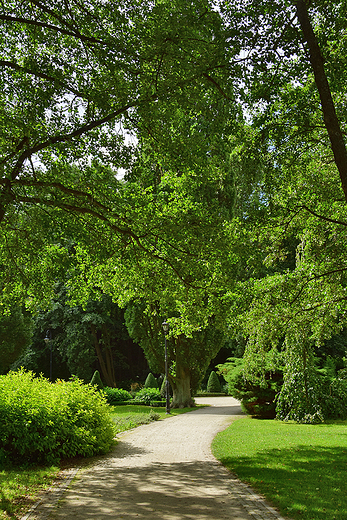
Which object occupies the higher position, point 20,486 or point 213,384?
point 213,384

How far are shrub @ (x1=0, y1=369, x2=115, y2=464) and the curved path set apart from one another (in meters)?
0.60

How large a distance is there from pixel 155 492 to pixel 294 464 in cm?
311

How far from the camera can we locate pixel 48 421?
882cm

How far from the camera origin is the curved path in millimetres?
5535

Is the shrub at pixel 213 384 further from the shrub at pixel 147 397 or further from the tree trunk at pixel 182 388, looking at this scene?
the tree trunk at pixel 182 388

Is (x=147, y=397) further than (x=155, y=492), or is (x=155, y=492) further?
(x=147, y=397)

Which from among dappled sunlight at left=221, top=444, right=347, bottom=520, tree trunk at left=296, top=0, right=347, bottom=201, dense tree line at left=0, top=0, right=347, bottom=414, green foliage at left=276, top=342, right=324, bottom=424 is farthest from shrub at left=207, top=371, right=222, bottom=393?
tree trunk at left=296, top=0, right=347, bottom=201

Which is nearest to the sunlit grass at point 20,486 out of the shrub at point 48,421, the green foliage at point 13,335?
the shrub at point 48,421

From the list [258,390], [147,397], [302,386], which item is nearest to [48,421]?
[302,386]

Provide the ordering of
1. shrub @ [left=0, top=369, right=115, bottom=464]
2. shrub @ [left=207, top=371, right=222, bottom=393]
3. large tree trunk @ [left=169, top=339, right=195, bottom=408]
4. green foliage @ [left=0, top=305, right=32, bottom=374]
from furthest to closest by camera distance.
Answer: shrub @ [left=207, top=371, right=222, bottom=393], green foliage @ [left=0, top=305, right=32, bottom=374], large tree trunk @ [left=169, top=339, right=195, bottom=408], shrub @ [left=0, top=369, right=115, bottom=464]

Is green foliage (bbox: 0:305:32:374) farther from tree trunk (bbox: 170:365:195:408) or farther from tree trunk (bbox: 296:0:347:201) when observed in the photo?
tree trunk (bbox: 296:0:347:201)

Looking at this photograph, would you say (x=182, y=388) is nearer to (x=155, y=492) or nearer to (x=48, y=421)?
(x=48, y=421)

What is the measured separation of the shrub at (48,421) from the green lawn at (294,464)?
112 inches

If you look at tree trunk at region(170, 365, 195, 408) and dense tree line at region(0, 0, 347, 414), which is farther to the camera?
tree trunk at region(170, 365, 195, 408)
